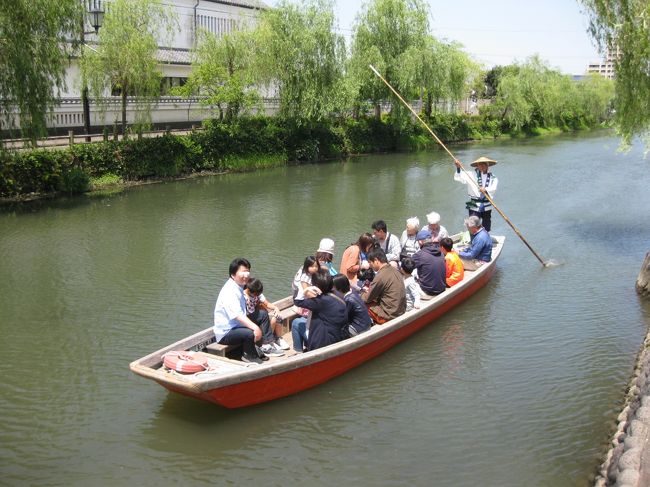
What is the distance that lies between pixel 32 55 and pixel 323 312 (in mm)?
12510

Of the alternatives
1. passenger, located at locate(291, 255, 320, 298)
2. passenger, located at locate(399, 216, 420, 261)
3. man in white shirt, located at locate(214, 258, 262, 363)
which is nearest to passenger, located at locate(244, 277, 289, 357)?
man in white shirt, located at locate(214, 258, 262, 363)

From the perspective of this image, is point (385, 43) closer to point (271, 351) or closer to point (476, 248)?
point (476, 248)

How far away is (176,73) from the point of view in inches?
1240

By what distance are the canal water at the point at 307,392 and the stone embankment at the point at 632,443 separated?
0.70 ft

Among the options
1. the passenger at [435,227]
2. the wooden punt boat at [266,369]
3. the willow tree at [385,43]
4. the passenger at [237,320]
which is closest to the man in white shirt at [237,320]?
the passenger at [237,320]

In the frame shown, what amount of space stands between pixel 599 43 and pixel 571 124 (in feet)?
145

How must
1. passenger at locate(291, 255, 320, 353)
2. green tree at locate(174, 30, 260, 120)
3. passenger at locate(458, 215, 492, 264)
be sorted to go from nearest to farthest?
passenger at locate(291, 255, 320, 353) < passenger at locate(458, 215, 492, 264) < green tree at locate(174, 30, 260, 120)

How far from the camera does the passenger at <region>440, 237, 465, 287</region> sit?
32.9 ft

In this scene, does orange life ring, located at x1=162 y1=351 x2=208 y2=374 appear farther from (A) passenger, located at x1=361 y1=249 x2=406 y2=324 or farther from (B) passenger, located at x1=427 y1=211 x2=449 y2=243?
(B) passenger, located at x1=427 y1=211 x2=449 y2=243

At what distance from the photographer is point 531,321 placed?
9938 millimetres

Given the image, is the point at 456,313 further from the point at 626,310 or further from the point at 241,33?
the point at 241,33

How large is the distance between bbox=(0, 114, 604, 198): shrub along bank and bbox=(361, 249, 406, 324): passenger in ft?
38.9

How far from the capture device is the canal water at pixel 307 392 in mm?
6266

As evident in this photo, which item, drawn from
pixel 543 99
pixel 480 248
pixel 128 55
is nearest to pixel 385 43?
pixel 128 55
